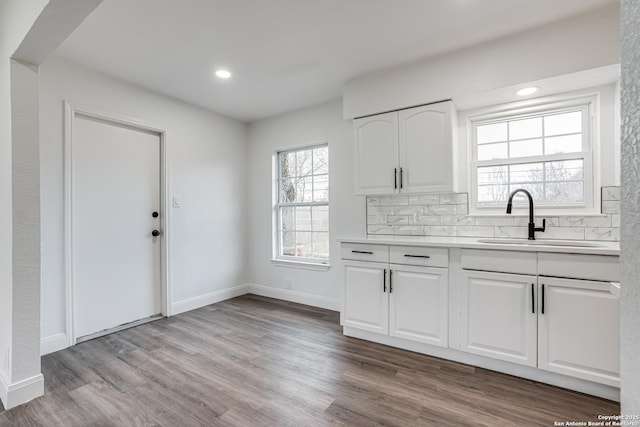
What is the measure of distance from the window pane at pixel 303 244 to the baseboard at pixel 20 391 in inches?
105

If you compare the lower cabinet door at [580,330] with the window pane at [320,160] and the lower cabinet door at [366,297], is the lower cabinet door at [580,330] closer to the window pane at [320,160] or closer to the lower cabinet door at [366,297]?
the lower cabinet door at [366,297]

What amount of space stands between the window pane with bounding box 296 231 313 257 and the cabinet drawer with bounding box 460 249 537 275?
80.5 inches

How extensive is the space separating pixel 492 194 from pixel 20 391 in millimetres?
3711

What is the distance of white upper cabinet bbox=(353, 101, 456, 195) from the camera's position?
2656mm

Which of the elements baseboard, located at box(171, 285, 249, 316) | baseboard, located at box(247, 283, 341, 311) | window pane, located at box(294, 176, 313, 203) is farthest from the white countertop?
baseboard, located at box(171, 285, 249, 316)

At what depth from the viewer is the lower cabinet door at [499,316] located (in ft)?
6.95

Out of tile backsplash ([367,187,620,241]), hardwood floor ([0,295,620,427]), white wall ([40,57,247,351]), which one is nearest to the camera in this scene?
Result: hardwood floor ([0,295,620,427])

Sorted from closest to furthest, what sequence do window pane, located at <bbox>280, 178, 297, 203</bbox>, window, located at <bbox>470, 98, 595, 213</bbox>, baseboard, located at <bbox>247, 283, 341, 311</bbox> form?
window, located at <bbox>470, 98, 595, 213</bbox> < baseboard, located at <bbox>247, 283, 341, 311</bbox> < window pane, located at <bbox>280, 178, 297, 203</bbox>

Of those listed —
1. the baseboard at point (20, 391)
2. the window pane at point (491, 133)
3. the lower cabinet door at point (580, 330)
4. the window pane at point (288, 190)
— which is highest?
the window pane at point (491, 133)

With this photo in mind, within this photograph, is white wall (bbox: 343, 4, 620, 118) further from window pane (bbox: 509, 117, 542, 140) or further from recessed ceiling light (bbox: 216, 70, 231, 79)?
recessed ceiling light (bbox: 216, 70, 231, 79)

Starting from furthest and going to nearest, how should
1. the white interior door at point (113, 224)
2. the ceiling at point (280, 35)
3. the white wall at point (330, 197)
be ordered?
the white wall at point (330, 197) < the white interior door at point (113, 224) < the ceiling at point (280, 35)

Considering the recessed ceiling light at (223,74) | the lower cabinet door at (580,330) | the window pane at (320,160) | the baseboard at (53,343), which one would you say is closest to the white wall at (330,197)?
the window pane at (320,160)

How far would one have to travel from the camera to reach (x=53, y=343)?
2578mm

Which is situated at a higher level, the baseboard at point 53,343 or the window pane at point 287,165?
the window pane at point 287,165
